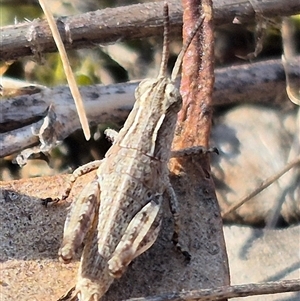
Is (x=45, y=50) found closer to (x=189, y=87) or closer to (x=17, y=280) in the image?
(x=189, y=87)

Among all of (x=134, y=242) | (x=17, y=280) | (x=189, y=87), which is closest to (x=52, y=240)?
(x=17, y=280)

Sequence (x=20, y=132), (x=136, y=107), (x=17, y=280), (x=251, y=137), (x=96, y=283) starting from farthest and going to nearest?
(x=251, y=137), (x=20, y=132), (x=136, y=107), (x=17, y=280), (x=96, y=283)

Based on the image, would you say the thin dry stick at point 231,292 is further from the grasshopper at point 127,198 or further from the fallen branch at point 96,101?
the fallen branch at point 96,101

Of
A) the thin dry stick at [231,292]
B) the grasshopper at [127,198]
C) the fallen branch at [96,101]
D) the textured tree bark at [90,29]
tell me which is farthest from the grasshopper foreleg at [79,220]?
the textured tree bark at [90,29]

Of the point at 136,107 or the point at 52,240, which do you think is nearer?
the point at 52,240

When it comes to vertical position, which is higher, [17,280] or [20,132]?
[20,132]
